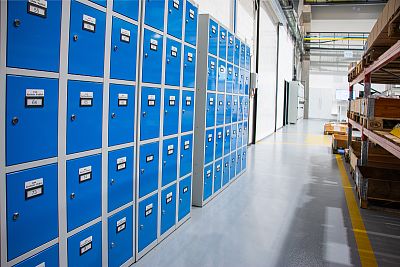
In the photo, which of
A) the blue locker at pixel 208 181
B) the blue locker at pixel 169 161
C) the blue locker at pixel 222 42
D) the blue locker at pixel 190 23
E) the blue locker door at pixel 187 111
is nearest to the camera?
the blue locker at pixel 169 161

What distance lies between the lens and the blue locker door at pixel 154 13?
2.86 m

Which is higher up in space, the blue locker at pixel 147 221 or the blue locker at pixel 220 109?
the blue locker at pixel 220 109

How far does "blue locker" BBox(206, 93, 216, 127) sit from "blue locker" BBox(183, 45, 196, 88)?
0.66 metres

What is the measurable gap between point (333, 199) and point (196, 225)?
2517 mm

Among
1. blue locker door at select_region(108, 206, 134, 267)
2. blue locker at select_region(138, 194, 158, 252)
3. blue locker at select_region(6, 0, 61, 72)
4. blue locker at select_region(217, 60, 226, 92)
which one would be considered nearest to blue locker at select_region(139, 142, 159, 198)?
blue locker at select_region(138, 194, 158, 252)

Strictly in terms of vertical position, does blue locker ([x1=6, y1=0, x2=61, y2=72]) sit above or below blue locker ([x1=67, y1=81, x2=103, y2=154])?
above

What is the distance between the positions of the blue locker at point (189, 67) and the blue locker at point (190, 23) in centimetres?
10

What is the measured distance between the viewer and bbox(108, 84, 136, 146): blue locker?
8.25 feet

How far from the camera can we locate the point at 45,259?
6.52 ft

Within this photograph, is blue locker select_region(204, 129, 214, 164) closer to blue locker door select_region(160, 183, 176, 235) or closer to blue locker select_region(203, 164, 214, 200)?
blue locker select_region(203, 164, 214, 200)

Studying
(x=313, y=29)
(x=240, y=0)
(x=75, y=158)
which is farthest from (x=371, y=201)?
(x=313, y=29)

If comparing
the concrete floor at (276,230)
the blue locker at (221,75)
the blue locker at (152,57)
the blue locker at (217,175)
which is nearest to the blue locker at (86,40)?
the blue locker at (152,57)

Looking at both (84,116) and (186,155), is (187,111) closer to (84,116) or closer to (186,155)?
(186,155)

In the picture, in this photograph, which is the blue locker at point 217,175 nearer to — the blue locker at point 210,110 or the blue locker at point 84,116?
the blue locker at point 210,110
